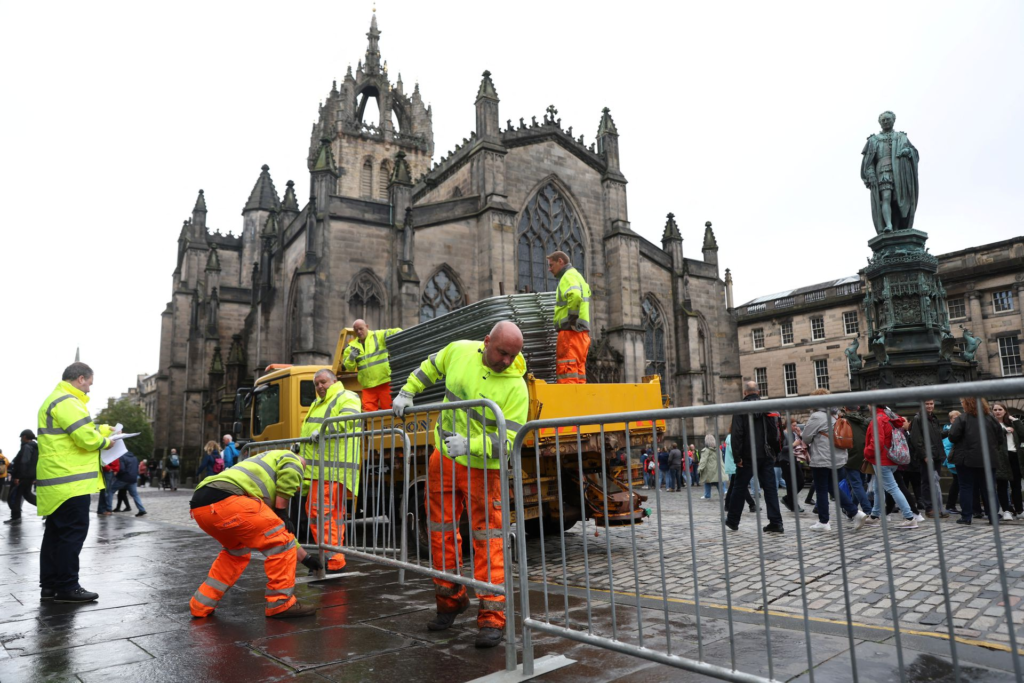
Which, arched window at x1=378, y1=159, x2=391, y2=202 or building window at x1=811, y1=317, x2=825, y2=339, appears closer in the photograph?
building window at x1=811, y1=317, x2=825, y2=339

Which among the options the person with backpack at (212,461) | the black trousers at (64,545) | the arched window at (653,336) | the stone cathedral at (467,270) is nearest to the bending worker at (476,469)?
the black trousers at (64,545)

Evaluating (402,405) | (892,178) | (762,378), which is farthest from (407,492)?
(762,378)

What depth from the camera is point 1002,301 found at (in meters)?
33.5

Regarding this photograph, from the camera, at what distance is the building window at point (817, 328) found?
42.1 m

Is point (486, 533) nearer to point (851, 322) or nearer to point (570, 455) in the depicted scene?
point (570, 455)

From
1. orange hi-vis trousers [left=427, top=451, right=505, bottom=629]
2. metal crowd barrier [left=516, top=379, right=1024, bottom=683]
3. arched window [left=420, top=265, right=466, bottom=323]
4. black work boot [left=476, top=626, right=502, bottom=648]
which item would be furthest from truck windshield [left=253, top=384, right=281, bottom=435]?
arched window [left=420, top=265, right=466, bottom=323]

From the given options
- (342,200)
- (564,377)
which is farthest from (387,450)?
(342,200)

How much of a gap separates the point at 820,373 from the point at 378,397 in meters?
39.9

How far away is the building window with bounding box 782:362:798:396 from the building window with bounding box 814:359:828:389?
4.76 ft

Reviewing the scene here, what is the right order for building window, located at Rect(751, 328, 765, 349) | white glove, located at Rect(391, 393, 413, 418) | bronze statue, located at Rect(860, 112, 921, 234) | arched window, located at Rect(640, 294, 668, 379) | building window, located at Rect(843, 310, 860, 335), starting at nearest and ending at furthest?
white glove, located at Rect(391, 393, 413, 418), bronze statue, located at Rect(860, 112, 921, 234), arched window, located at Rect(640, 294, 668, 379), building window, located at Rect(843, 310, 860, 335), building window, located at Rect(751, 328, 765, 349)

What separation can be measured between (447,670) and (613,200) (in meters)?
26.7

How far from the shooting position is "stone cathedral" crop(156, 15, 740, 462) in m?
23.1

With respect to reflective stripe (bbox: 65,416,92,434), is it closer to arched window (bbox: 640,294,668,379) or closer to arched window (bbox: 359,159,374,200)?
arched window (bbox: 640,294,668,379)

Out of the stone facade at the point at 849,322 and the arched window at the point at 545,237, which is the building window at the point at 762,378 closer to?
the stone facade at the point at 849,322
